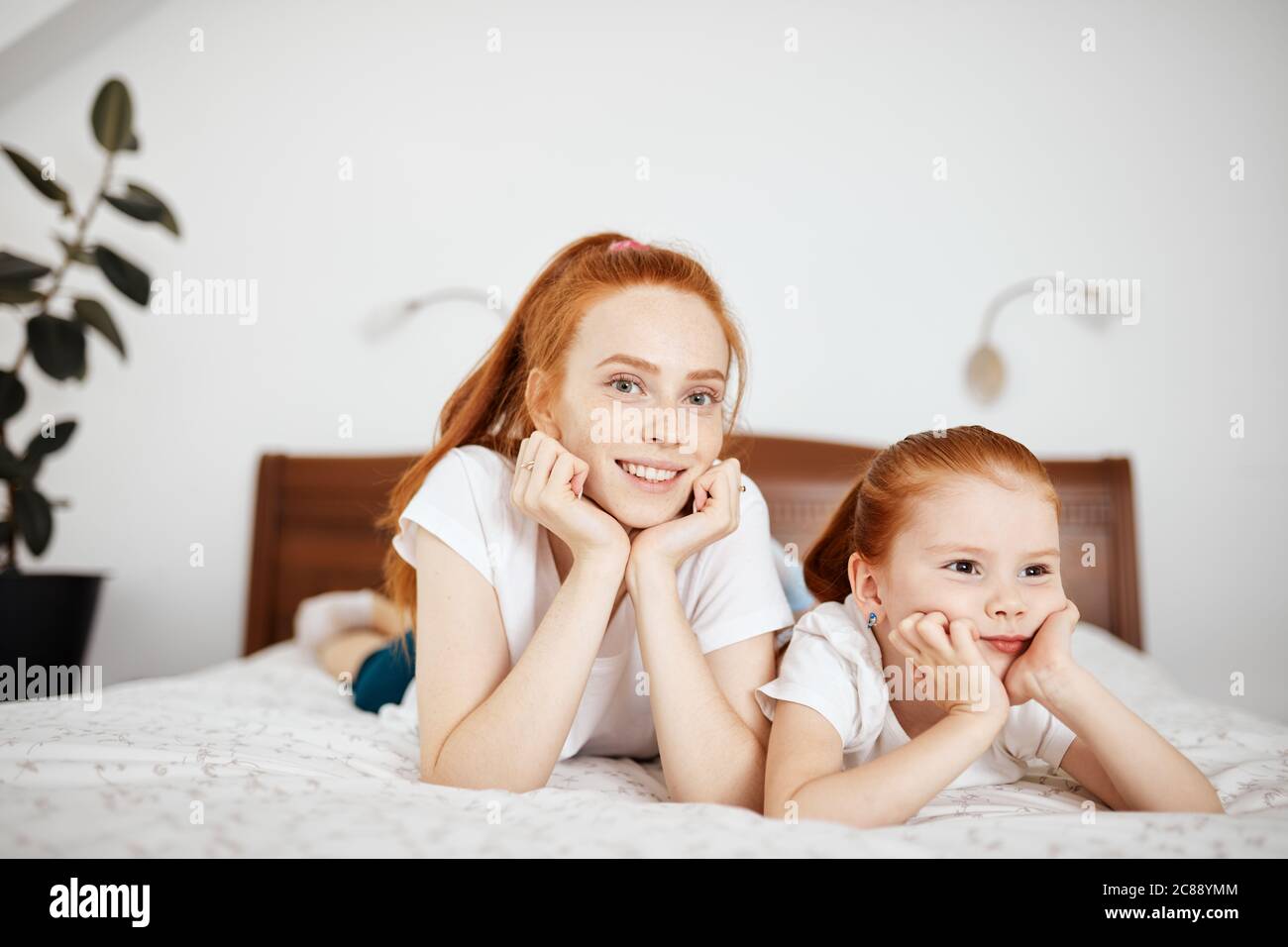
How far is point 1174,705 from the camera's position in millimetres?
1629

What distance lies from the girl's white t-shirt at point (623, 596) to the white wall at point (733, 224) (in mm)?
1437

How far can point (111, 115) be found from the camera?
8.20 ft

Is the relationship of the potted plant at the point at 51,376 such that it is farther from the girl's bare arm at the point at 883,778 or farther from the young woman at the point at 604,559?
the girl's bare arm at the point at 883,778

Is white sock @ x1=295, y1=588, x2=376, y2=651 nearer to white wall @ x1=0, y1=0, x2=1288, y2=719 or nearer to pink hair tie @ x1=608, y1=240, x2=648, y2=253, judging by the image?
white wall @ x1=0, y1=0, x2=1288, y2=719

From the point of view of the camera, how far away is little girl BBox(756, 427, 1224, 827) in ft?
2.89

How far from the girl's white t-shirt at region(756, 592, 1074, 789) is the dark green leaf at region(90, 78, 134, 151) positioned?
2380 mm

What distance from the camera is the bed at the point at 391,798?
2.39 feet

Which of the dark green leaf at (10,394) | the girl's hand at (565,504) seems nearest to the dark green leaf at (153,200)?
the dark green leaf at (10,394)

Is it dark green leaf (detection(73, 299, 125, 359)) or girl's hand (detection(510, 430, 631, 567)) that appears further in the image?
dark green leaf (detection(73, 299, 125, 359))

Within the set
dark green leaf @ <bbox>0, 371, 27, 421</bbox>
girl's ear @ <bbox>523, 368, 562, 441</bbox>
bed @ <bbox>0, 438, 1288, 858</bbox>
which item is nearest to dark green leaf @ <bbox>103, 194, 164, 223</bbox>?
dark green leaf @ <bbox>0, 371, 27, 421</bbox>

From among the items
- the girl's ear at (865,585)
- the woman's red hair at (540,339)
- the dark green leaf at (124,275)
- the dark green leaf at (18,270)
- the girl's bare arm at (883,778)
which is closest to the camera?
the girl's bare arm at (883,778)

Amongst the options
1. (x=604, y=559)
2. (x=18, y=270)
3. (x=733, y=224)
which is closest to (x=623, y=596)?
(x=604, y=559)

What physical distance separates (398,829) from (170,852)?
0.17 m
